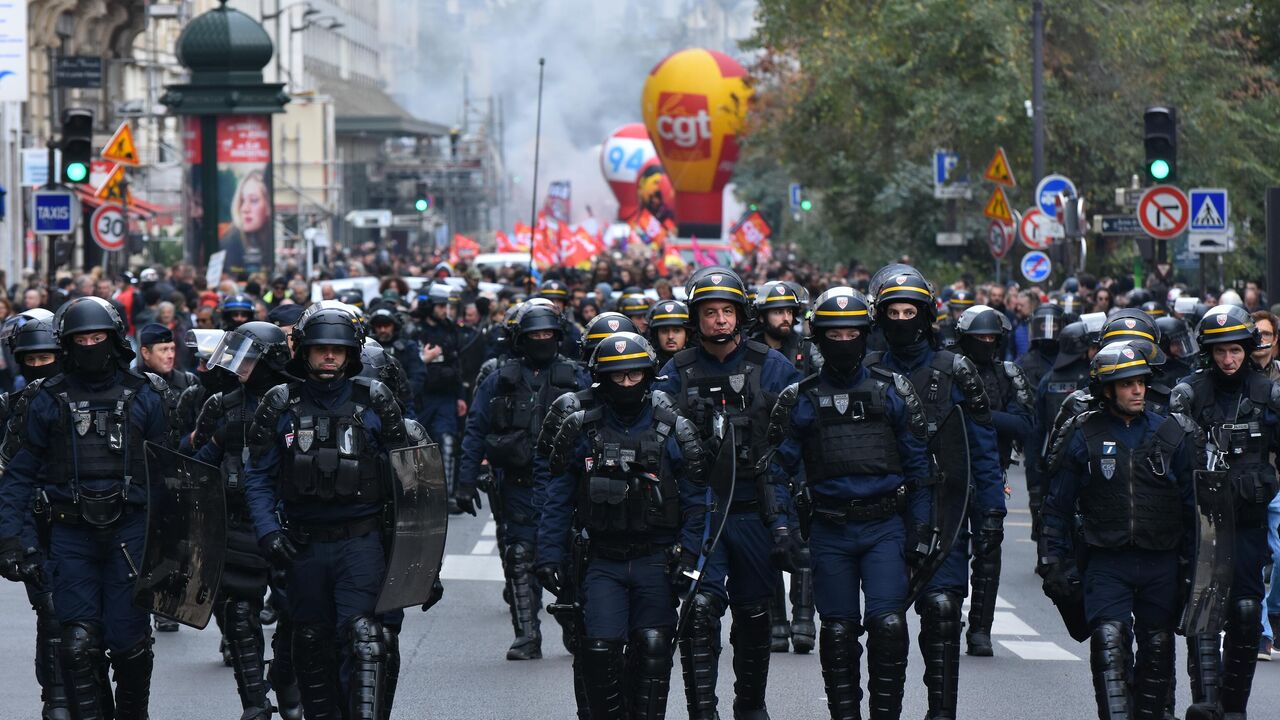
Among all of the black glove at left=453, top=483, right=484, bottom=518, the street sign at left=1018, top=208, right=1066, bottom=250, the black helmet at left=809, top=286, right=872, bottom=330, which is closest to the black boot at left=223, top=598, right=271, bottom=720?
the black glove at left=453, top=483, right=484, bottom=518

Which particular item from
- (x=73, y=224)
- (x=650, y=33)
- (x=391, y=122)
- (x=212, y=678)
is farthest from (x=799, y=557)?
(x=650, y=33)

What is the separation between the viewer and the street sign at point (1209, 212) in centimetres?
2039

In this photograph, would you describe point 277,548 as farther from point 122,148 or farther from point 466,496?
point 122,148

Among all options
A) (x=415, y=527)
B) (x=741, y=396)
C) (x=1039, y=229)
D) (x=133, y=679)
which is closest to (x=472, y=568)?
(x=741, y=396)

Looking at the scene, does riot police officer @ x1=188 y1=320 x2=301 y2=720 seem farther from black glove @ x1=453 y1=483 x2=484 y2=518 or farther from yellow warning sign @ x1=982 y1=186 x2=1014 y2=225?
yellow warning sign @ x1=982 y1=186 x2=1014 y2=225

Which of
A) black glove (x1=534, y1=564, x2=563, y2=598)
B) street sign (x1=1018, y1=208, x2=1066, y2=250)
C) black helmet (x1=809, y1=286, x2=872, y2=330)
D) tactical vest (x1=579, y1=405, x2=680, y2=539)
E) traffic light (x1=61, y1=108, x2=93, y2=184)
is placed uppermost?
traffic light (x1=61, y1=108, x2=93, y2=184)

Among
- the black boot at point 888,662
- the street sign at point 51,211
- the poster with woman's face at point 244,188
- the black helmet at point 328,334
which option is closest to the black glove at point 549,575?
the black helmet at point 328,334

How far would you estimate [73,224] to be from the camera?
23.4 m

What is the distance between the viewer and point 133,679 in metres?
8.73

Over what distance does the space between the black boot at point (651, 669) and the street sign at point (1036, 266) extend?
22021 mm

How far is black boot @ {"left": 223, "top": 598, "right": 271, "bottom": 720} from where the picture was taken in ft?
30.9

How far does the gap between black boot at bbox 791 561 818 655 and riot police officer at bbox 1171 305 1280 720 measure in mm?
2645

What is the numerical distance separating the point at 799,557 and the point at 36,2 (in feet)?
115

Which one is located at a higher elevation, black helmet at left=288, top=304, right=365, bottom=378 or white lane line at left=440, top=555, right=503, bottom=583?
black helmet at left=288, top=304, right=365, bottom=378
